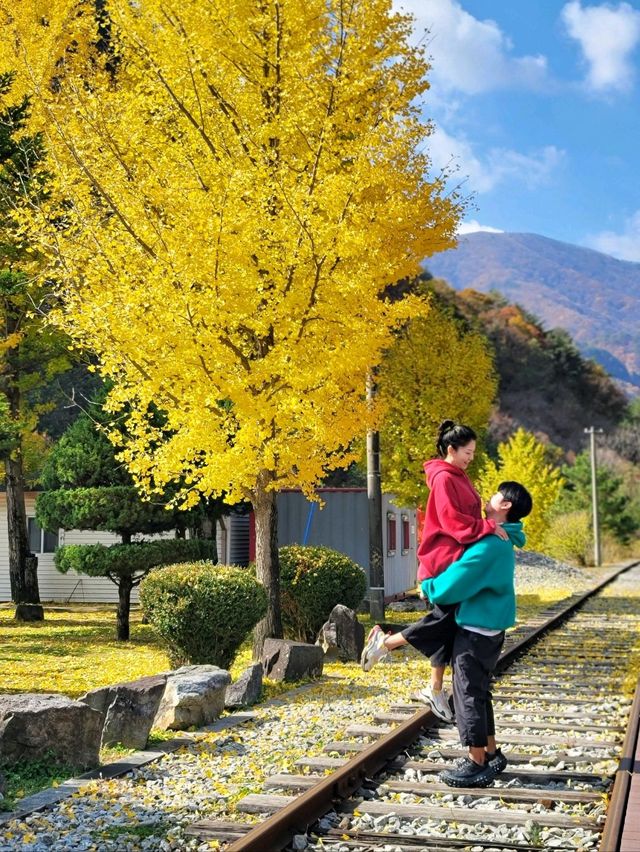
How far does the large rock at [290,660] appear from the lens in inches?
438

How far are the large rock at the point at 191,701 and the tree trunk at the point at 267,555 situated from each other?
13.8 feet

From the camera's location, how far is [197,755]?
7336mm

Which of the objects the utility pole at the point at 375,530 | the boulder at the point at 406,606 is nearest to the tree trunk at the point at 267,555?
the utility pole at the point at 375,530

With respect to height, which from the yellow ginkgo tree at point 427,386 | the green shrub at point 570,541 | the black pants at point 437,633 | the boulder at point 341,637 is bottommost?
the green shrub at point 570,541

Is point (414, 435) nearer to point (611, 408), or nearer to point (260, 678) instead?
point (260, 678)

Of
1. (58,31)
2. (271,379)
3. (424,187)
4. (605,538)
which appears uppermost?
(58,31)

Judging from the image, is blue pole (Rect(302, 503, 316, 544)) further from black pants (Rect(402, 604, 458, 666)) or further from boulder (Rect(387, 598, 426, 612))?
black pants (Rect(402, 604, 458, 666))

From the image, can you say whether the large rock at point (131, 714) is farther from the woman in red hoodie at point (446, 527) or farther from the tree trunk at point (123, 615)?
the tree trunk at point (123, 615)

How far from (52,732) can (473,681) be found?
288 cm

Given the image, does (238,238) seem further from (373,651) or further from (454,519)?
(454,519)

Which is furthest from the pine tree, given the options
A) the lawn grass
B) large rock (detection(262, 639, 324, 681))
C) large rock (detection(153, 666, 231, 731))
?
large rock (detection(153, 666, 231, 731))

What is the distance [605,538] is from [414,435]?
1295 inches

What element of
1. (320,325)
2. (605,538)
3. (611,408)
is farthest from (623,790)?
(611,408)

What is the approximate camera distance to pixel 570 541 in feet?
156
